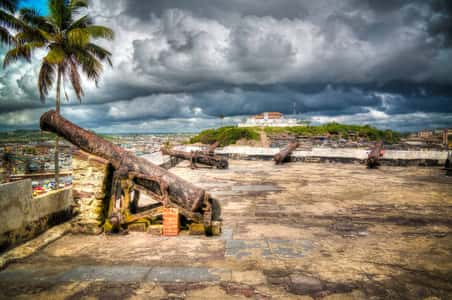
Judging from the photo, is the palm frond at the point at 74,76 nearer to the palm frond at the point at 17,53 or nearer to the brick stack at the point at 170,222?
the palm frond at the point at 17,53

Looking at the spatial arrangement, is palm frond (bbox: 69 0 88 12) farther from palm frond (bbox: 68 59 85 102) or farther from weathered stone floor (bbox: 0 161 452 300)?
weathered stone floor (bbox: 0 161 452 300)

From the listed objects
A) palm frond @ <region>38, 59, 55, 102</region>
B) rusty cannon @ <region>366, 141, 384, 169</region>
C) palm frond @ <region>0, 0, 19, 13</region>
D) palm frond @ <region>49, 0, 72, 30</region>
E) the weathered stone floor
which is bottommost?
the weathered stone floor

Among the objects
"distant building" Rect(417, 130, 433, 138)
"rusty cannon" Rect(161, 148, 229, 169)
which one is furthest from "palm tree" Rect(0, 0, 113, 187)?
"distant building" Rect(417, 130, 433, 138)

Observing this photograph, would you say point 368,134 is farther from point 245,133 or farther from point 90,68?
point 90,68

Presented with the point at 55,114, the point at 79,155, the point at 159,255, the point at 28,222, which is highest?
the point at 55,114

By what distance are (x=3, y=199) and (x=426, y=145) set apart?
21.6 meters

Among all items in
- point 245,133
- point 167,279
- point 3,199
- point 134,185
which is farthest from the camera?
point 245,133

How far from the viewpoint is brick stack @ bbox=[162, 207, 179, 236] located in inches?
180

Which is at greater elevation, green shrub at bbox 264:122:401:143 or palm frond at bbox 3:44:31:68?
palm frond at bbox 3:44:31:68

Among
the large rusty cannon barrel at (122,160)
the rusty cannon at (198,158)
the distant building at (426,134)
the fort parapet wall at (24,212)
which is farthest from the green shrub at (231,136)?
the fort parapet wall at (24,212)

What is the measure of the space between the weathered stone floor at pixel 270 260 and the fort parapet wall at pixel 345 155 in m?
8.89

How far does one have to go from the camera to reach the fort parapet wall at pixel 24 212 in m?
3.71

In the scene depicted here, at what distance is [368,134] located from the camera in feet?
115

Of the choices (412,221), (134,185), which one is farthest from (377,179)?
(134,185)
